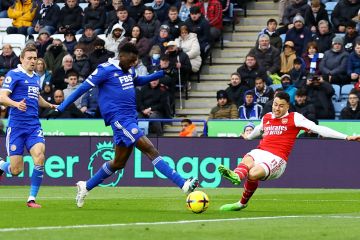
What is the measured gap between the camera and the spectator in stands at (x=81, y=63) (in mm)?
29766

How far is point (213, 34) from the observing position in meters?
30.0

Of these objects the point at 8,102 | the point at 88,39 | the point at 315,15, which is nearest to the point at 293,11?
the point at 315,15

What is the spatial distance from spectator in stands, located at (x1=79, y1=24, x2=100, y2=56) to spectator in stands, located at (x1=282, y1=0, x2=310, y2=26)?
5094mm

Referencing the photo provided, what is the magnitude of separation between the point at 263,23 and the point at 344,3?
332 cm

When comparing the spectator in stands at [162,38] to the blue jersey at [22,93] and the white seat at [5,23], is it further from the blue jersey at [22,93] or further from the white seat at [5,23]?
the blue jersey at [22,93]

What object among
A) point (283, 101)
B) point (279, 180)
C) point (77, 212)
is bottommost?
point (279, 180)

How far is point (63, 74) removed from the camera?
29.8 metres

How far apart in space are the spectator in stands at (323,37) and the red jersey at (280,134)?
12253mm

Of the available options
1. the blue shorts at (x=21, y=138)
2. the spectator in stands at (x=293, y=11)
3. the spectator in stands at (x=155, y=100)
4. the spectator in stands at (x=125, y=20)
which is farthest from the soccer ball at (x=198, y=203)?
the spectator in stands at (x=125, y=20)

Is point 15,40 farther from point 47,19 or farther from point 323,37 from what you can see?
point 323,37

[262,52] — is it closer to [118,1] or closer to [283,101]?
[118,1]

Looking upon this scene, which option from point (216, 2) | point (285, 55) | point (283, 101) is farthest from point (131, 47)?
point (216, 2)

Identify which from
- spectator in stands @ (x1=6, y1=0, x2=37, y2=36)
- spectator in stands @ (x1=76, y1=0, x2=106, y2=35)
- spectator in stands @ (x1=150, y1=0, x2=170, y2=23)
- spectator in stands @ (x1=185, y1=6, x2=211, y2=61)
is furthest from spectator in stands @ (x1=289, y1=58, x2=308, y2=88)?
spectator in stands @ (x1=6, y1=0, x2=37, y2=36)

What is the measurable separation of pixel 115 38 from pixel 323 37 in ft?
18.7
